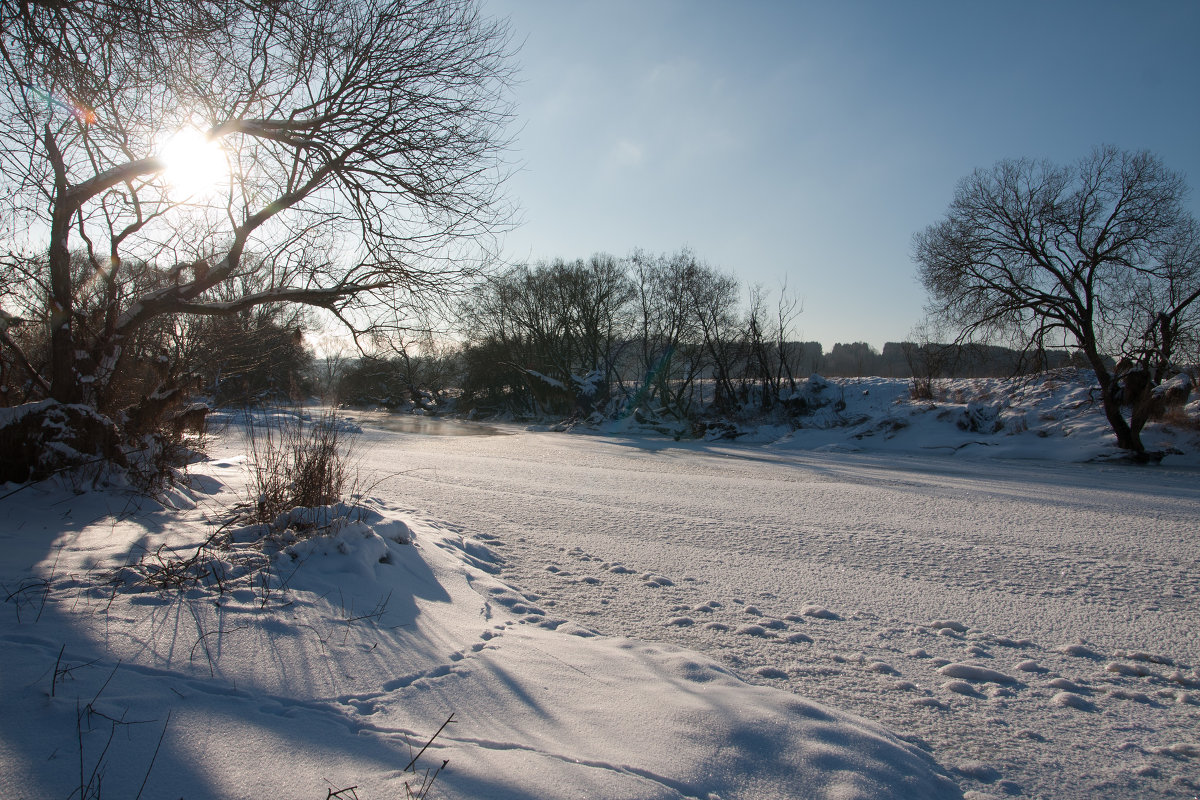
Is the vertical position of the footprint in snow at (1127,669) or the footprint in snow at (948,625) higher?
the footprint in snow at (948,625)

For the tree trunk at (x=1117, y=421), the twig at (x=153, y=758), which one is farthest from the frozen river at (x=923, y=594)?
the tree trunk at (x=1117, y=421)

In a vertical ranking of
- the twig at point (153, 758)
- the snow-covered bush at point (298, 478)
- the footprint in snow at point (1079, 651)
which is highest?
the snow-covered bush at point (298, 478)

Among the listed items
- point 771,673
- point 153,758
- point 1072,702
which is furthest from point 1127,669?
point 153,758

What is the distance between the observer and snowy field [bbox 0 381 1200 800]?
1.98 metres

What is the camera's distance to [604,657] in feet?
10.3

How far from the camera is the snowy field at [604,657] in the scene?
1.98m

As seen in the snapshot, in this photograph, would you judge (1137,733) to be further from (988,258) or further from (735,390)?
(735,390)

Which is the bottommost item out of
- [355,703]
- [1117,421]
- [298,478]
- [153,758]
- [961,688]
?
[961,688]

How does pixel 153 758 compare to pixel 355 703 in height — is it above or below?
above

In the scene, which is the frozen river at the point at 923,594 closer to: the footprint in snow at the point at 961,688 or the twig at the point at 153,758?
the footprint in snow at the point at 961,688

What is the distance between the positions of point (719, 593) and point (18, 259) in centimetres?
783

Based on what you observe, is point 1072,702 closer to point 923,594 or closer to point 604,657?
point 923,594

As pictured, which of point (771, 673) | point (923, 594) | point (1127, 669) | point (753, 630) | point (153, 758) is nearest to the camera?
point (153, 758)

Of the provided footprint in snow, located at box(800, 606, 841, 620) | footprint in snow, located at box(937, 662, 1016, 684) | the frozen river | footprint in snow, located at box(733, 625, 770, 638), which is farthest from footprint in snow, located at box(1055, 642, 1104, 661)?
footprint in snow, located at box(733, 625, 770, 638)
